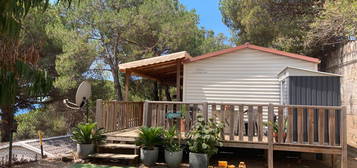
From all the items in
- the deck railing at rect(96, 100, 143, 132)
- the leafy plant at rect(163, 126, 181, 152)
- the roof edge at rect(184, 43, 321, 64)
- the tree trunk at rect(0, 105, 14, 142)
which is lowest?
the tree trunk at rect(0, 105, 14, 142)

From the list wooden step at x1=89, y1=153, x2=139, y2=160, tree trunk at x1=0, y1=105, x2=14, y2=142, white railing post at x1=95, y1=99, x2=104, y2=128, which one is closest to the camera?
wooden step at x1=89, y1=153, x2=139, y2=160

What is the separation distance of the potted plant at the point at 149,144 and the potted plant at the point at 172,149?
6.8 inches

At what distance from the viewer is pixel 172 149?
5.57 metres

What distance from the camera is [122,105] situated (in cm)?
739

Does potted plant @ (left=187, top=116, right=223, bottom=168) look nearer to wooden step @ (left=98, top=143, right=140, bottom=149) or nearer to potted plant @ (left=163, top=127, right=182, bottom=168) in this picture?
potted plant @ (left=163, top=127, right=182, bottom=168)

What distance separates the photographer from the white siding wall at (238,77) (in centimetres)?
771

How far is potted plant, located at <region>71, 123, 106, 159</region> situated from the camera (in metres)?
5.93

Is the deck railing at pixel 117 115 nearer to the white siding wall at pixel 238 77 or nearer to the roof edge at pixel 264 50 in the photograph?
the white siding wall at pixel 238 77

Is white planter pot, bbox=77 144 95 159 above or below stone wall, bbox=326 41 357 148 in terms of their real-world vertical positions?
below

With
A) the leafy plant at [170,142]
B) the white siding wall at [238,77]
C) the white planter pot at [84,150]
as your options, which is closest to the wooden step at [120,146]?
the white planter pot at [84,150]

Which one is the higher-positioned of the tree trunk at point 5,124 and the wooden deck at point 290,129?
the wooden deck at point 290,129


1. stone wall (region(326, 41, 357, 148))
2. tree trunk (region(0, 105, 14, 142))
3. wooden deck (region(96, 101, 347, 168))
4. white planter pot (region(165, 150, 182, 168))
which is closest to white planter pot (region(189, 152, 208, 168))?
white planter pot (region(165, 150, 182, 168))

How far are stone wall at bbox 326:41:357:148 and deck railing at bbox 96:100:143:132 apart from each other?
24.6 ft

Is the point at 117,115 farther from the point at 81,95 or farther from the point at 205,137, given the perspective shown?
the point at 205,137
